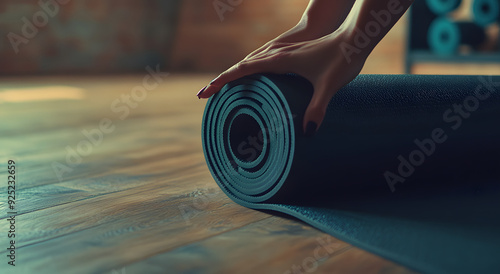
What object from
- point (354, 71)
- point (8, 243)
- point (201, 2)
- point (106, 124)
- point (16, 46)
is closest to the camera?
point (8, 243)

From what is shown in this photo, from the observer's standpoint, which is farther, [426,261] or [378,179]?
[378,179]

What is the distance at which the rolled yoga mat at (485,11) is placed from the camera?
347 cm

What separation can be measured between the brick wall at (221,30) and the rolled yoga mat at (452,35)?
6.01ft

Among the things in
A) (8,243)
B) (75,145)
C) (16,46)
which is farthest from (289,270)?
(16,46)

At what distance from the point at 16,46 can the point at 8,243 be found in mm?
4309

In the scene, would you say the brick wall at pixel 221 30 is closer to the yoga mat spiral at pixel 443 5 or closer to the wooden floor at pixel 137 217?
the yoga mat spiral at pixel 443 5

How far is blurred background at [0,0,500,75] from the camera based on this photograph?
4.64 m

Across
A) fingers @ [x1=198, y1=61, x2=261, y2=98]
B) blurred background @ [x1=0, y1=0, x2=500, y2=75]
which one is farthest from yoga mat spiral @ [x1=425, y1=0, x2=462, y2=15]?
fingers @ [x1=198, y1=61, x2=261, y2=98]

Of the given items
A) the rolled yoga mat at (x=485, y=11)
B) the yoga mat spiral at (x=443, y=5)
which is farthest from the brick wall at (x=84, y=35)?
the rolled yoga mat at (x=485, y=11)

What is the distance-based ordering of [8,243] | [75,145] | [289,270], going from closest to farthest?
[289,270]
[8,243]
[75,145]

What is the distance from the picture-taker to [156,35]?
18.1 ft

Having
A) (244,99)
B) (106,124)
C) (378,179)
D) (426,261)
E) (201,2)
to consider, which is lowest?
(426,261)

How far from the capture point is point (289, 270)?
0.77 m

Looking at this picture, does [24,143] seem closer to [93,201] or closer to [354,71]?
[93,201]
